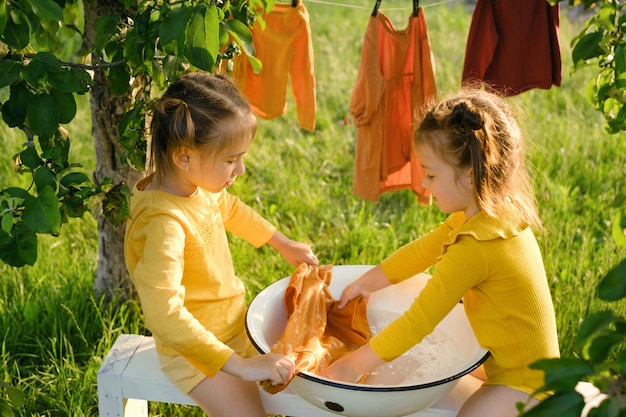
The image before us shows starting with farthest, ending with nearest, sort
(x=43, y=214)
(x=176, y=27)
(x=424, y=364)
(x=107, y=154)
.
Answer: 1. (x=107, y=154)
2. (x=424, y=364)
3. (x=176, y=27)
4. (x=43, y=214)

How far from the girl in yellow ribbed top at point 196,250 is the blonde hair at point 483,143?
1.47 feet

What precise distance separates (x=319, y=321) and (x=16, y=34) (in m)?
1.01

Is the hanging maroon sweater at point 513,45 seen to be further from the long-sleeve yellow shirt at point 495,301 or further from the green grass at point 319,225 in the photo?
the long-sleeve yellow shirt at point 495,301

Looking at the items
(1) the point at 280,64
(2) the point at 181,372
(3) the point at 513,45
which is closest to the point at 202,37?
(2) the point at 181,372

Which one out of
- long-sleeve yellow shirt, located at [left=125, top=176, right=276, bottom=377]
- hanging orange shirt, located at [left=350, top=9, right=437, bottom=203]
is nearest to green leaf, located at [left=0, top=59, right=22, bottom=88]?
long-sleeve yellow shirt, located at [left=125, top=176, right=276, bottom=377]

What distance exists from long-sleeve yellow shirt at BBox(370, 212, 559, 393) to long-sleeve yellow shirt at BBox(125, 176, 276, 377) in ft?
1.33

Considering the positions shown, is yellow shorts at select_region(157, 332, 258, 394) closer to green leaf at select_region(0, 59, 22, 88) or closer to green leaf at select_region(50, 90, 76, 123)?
green leaf at select_region(50, 90, 76, 123)

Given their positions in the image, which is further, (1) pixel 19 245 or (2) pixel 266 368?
(2) pixel 266 368

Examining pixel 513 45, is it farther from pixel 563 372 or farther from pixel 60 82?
pixel 563 372

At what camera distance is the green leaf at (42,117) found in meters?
A: 1.52

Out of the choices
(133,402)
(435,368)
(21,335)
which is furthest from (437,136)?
(21,335)

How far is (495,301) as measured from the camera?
188 centimetres

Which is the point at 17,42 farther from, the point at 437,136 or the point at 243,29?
the point at 437,136

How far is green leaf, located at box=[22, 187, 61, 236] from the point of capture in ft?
4.62
